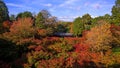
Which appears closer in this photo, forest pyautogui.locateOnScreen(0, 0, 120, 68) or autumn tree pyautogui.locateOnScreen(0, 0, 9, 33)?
forest pyautogui.locateOnScreen(0, 0, 120, 68)

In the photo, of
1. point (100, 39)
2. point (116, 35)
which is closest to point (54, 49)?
point (100, 39)

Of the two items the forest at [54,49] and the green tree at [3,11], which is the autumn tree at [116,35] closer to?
the forest at [54,49]

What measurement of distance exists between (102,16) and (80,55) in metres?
23.0

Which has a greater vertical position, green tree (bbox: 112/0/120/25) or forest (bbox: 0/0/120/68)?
green tree (bbox: 112/0/120/25)

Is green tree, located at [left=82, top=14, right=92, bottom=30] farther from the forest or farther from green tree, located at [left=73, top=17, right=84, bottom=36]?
the forest

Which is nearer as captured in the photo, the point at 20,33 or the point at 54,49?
the point at 54,49

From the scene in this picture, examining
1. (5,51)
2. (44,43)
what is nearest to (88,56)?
(44,43)

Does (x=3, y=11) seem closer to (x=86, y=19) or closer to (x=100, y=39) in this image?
(x=86, y=19)

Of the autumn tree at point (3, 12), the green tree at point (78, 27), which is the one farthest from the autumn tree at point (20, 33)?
the green tree at point (78, 27)

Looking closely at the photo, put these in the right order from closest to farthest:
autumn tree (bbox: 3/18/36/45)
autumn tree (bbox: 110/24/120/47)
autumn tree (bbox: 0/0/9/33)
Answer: autumn tree (bbox: 3/18/36/45), autumn tree (bbox: 110/24/120/47), autumn tree (bbox: 0/0/9/33)

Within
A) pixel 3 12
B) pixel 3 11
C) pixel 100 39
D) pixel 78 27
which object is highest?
pixel 3 11

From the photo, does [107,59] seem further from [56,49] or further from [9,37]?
[9,37]

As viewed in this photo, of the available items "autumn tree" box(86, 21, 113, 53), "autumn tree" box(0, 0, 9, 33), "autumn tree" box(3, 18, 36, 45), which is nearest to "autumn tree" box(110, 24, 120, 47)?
"autumn tree" box(86, 21, 113, 53)

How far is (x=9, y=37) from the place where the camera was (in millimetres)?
30578
